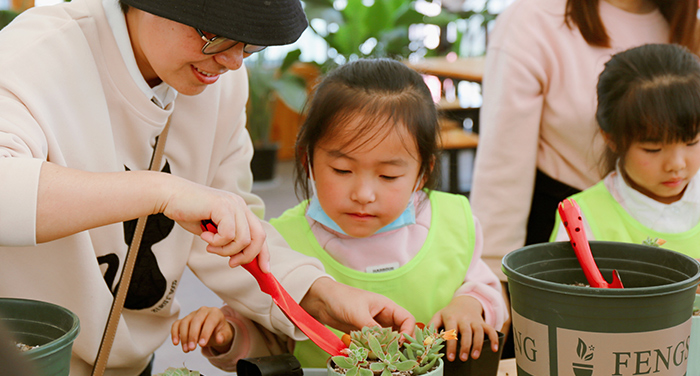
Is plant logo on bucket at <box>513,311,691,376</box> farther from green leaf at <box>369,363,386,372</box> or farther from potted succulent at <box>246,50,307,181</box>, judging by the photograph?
potted succulent at <box>246,50,307,181</box>

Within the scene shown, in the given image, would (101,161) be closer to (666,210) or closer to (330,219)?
(330,219)

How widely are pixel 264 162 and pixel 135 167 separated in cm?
450

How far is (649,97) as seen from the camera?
4.10 ft

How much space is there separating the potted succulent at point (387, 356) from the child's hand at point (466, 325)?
0.52 ft

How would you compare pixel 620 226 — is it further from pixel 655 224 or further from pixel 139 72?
pixel 139 72

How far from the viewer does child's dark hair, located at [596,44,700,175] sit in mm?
1219

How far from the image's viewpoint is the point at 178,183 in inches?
27.0

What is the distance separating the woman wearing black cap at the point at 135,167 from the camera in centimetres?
66

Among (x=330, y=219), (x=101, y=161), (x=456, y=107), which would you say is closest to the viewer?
(x=101, y=161)

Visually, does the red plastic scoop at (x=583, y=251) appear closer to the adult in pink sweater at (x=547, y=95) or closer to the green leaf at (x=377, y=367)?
the green leaf at (x=377, y=367)

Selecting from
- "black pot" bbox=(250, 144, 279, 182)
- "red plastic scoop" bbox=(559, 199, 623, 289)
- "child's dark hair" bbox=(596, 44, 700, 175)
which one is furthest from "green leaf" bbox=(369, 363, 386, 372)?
"black pot" bbox=(250, 144, 279, 182)

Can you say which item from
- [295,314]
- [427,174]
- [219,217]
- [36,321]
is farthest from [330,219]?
[36,321]

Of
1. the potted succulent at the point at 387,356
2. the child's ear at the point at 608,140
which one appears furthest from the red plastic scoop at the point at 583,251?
the child's ear at the point at 608,140

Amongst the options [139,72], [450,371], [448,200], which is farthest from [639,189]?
[139,72]
